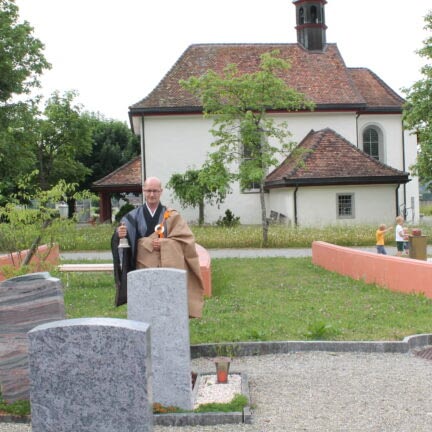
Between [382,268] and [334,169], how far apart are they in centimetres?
1946

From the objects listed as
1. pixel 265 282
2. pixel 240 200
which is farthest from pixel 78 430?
pixel 240 200

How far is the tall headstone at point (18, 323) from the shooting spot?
21.7 feet

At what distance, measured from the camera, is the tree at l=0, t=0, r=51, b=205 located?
1204 inches

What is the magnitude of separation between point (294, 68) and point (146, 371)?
38536 millimetres

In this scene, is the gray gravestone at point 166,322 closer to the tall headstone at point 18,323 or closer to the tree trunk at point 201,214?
the tall headstone at point 18,323

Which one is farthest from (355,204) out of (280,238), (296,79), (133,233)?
(133,233)

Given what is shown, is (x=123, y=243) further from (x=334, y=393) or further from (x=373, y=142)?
(x=373, y=142)

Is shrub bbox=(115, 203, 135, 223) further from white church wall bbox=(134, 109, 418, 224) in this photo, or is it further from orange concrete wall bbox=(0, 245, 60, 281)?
orange concrete wall bbox=(0, 245, 60, 281)

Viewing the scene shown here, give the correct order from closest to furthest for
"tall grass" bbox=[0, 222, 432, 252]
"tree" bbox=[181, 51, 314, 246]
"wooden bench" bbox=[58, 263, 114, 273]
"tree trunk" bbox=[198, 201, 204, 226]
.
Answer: "wooden bench" bbox=[58, 263, 114, 273] < "tall grass" bbox=[0, 222, 432, 252] < "tree" bbox=[181, 51, 314, 246] < "tree trunk" bbox=[198, 201, 204, 226]

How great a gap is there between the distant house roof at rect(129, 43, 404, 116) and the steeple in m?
0.56

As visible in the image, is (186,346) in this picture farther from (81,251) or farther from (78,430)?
(81,251)

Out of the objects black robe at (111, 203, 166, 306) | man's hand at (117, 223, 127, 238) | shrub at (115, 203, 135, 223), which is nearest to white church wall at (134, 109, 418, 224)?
shrub at (115, 203, 135, 223)

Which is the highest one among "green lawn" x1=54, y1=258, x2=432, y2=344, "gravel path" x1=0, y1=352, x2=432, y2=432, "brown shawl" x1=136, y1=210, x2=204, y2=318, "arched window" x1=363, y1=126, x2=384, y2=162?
"arched window" x1=363, y1=126, x2=384, y2=162

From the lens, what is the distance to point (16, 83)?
3145 centimetres
